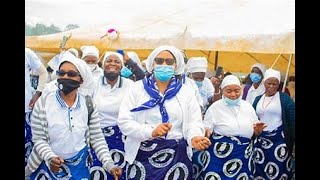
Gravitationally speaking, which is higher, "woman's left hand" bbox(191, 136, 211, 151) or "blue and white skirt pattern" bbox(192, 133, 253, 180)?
"woman's left hand" bbox(191, 136, 211, 151)

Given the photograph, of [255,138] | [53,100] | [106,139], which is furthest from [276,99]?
[53,100]

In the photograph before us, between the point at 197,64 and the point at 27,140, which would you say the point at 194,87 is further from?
the point at 27,140

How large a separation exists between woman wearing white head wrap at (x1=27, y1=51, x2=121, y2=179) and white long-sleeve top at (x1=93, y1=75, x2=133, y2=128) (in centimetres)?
5

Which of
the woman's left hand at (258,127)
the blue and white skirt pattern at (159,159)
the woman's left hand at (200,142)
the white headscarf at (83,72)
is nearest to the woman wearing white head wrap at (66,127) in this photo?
the white headscarf at (83,72)

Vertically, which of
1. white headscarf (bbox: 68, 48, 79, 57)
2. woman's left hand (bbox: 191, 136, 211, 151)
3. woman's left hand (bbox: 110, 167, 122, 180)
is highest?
white headscarf (bbox: 68, 48, 79, 57)

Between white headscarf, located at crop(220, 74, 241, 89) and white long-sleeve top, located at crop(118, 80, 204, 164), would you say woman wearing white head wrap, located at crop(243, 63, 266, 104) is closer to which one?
white headscarf, located at crop(220, 74, 241, 89)

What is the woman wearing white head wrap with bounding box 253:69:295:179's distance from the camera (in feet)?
15.5

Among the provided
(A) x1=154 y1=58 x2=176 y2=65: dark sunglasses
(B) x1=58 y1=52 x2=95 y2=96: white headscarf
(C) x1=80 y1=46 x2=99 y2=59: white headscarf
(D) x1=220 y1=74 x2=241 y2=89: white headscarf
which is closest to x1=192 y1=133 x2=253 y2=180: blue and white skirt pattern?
(D) x1=220 y1=74 x2=241 y2=89: white headscarf

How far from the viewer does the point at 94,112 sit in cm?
446

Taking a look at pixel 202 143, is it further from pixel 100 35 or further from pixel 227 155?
pixel 100 35

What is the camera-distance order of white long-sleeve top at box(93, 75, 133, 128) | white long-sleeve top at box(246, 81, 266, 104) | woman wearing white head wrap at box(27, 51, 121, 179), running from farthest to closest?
white long-sleeve top at box(246, 81, 266, 104), white long-sleeve top at box(93, 75, 133, 128), woman wearing white head wrap at box(27, 51, 121, 179)

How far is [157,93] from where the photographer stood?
4473 mm

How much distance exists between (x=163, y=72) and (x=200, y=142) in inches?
23.0

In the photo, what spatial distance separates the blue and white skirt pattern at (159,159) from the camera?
4.45m
